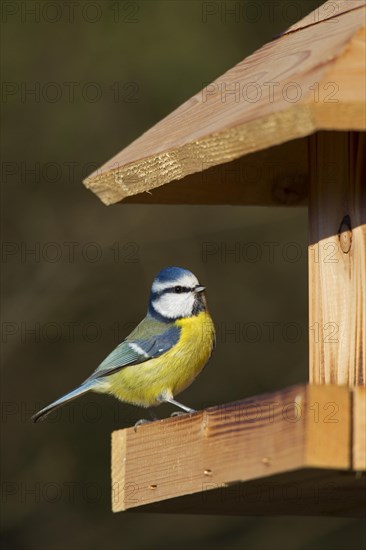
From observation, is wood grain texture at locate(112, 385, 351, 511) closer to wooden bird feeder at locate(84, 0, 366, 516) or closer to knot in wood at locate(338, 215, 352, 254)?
wooden bird feeder at locate(84, 0, 366, 516)

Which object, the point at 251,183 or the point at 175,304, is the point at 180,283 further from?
the point at 251,183

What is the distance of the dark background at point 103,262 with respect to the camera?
326 inches

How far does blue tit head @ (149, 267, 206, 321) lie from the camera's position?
500cm

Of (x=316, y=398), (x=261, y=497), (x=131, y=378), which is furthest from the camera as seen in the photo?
(x=131, y=378)

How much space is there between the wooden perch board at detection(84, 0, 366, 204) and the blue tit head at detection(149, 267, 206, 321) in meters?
0.82

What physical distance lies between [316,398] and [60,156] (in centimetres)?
595

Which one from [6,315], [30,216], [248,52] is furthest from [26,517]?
[248,52]

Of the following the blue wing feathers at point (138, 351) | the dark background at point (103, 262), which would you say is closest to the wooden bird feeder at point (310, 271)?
the blue wing feathers at point (138, 351)

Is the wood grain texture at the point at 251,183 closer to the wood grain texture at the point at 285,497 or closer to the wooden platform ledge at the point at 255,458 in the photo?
the wooden platform ledge at the point at 255,458

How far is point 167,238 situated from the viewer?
8.52 meters

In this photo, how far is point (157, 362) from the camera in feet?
15.4

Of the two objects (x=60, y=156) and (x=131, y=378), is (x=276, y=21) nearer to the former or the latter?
(x=60, y=156)

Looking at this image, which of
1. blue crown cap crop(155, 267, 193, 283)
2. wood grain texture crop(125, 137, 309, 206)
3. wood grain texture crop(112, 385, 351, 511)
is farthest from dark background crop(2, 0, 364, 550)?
Answer: wood grain texture crop(112, 385, 351, 511)

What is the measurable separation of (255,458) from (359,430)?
12.5 inches
